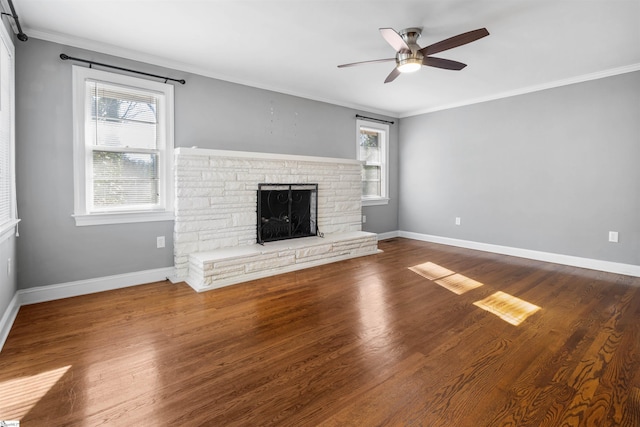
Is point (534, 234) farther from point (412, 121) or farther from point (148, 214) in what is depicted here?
point (148, 214)

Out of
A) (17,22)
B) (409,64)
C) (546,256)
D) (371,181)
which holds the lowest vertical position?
(546,256)

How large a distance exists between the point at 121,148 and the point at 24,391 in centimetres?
238

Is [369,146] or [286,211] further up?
[369,146]

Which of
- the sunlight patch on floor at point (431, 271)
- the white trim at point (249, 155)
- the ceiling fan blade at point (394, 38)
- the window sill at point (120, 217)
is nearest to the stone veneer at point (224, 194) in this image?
the white trim at point (249, 155)

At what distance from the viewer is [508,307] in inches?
114

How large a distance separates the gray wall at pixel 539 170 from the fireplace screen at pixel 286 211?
2479 mm

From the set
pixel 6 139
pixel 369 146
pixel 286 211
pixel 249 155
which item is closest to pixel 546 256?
pixel 369 146

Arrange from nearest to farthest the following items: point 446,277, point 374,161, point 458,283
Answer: point 458,283
point 446,277
point 374,161

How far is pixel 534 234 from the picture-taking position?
4.70 metres

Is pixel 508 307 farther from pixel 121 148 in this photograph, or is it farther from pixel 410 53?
pixel 121 148

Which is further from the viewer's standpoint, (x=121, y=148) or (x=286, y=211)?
(x=286, y=211)

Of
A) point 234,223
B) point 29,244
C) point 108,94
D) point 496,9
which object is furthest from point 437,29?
point 29,244

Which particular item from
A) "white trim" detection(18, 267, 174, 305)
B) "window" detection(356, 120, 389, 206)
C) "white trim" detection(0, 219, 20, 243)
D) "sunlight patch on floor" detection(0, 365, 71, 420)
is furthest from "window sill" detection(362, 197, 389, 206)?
"sunlight patch on floor" detection(0, 365, 71, 420)

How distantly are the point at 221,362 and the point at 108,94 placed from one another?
9.83 ft
